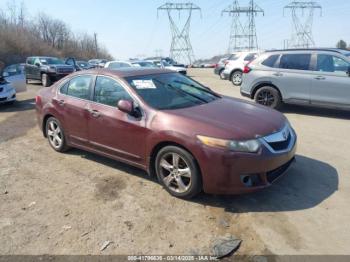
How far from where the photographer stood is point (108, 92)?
5.09m

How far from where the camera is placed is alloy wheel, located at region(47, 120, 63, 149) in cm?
606

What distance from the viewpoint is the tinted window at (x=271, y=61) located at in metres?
9.55

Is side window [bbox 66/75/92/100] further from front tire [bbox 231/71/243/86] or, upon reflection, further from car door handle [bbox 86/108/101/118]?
front tire [bbox 231/71/243/86]

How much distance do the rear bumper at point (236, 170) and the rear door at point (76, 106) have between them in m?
2.27

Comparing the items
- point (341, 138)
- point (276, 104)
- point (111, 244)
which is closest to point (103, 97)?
point (111, 244)

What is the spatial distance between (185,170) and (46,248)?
5.71 feet

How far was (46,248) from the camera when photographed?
338 centimetres

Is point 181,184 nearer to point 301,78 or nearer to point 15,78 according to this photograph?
point 301,78

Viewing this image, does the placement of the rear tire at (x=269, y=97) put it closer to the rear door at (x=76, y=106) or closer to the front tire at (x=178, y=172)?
the rear door at (x=76, y=106)

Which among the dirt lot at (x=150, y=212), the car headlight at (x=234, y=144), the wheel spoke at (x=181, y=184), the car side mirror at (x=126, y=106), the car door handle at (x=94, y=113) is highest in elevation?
the car side mirror at (x=126, y=106)

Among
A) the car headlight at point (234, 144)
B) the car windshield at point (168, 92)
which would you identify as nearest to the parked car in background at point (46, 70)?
the car windshield at point (168, 92)

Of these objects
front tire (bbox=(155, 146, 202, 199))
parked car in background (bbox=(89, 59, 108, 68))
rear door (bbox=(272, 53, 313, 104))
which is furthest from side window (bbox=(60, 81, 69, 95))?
parked car in background (bbox=(89, 59, 108, 68))

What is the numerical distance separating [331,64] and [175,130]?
6231mm

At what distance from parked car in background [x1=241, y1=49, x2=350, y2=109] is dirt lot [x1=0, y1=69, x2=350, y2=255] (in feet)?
10.4
